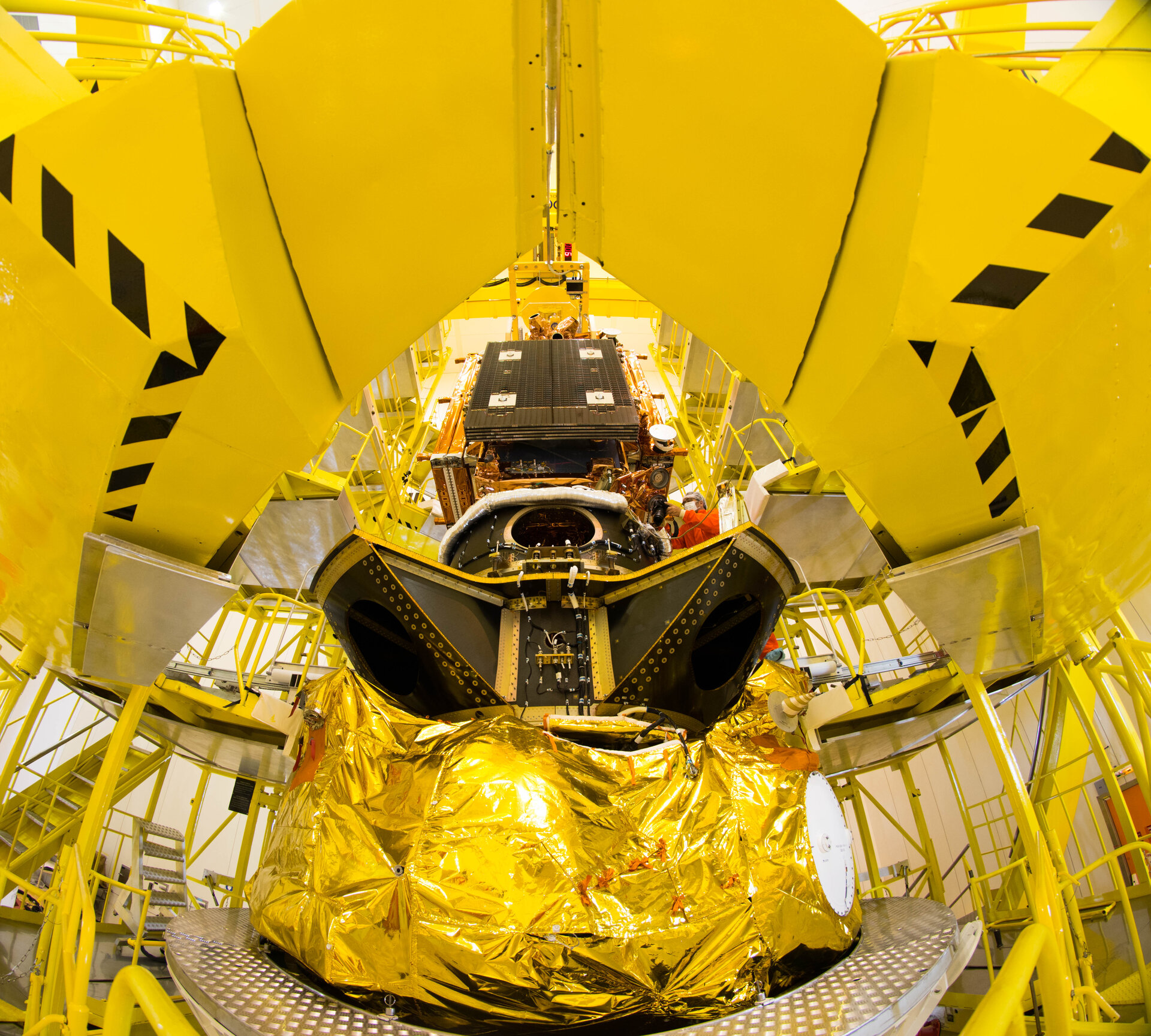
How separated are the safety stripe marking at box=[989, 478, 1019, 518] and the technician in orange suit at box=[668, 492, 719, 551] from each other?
167 inches

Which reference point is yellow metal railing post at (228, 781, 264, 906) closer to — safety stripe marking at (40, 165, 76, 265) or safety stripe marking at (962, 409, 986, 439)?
safety stripe marking at (40, 165, 76, 265)

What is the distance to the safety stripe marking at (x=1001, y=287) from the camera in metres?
2.56

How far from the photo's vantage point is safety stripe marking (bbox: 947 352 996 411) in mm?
2666

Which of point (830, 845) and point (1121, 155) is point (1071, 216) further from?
point (830, 845)

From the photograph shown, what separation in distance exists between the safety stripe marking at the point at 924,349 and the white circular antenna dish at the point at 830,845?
7.29 feet

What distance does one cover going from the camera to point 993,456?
279 centimetres

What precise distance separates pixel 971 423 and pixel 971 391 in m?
0.13

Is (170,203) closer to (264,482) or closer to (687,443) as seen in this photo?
(264,482)

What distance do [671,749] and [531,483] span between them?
3.68 metres

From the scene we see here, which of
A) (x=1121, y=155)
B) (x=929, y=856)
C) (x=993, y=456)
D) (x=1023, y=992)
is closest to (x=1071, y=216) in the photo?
(x=1121, y=155)

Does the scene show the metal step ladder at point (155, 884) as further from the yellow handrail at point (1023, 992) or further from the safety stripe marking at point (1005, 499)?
the safety stripe marking at point (1005, 499)

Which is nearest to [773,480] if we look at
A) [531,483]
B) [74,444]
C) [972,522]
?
[531,483]

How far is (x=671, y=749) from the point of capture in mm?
3412

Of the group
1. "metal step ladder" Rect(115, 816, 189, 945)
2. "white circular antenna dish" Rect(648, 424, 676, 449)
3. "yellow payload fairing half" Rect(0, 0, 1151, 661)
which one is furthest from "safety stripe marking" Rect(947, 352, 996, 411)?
"metal step ladder" Rect(115, 816, 189, 945)
